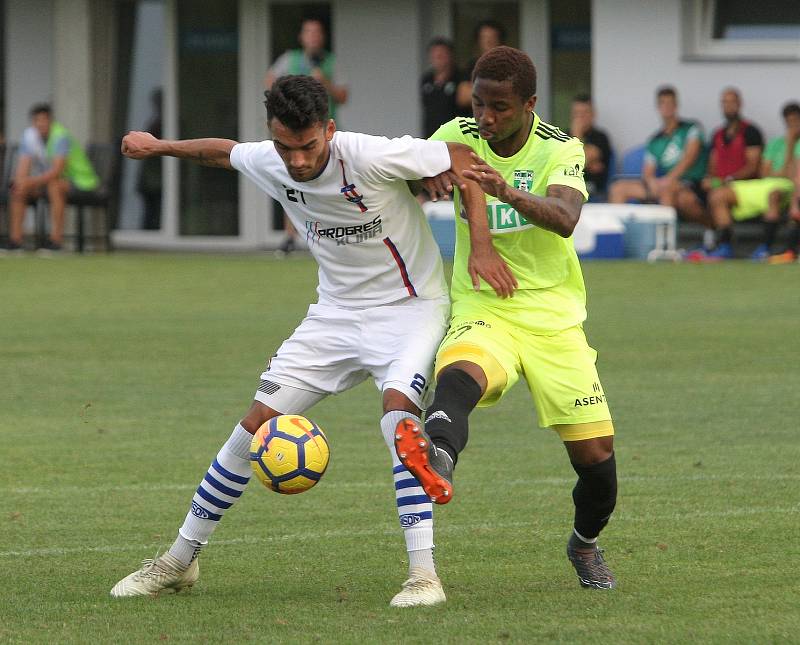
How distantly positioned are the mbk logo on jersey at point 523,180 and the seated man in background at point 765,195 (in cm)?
1375

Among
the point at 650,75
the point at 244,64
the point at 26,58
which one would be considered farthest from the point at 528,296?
the point at 26,58

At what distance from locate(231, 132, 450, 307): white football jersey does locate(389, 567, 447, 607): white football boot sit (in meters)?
1.06

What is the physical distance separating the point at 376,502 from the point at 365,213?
7.24 ft

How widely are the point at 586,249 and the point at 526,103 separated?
45.8ft

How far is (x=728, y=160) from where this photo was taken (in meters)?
20.0

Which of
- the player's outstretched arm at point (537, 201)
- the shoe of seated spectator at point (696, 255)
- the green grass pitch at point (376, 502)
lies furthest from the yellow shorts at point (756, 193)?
the player's outstretched arm at point (537, 201)

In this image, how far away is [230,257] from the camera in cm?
2261

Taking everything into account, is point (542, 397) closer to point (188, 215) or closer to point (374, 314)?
point (374, 314)

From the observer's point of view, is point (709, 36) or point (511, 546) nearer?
point (511, 546)

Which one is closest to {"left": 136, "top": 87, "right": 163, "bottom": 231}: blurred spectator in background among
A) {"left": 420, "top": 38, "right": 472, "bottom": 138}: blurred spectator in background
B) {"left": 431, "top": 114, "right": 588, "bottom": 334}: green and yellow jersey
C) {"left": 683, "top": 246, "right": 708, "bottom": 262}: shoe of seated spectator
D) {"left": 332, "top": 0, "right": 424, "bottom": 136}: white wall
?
{"left": 332, "top": 0, "right": 424, "bottom": 136}: white wall

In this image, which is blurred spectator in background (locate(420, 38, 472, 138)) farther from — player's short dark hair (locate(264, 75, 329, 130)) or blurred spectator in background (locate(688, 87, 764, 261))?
player's short dark hair (locate(264, 75, 329, 130))

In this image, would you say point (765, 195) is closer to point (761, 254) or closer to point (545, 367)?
point (761, 254)

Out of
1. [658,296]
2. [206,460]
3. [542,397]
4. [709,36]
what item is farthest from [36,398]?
[709,36]

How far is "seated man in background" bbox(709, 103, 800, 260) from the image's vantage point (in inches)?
770
